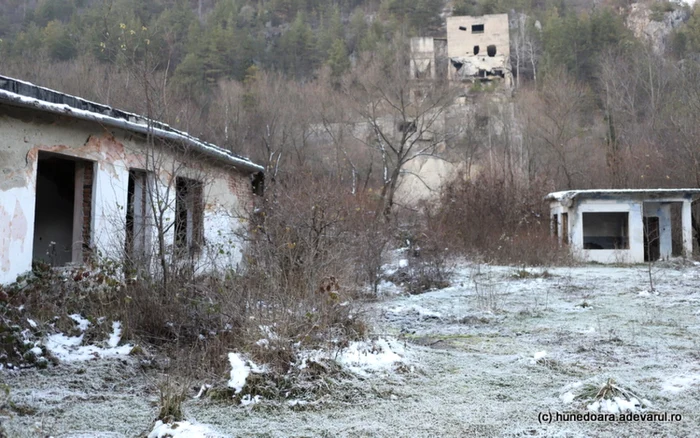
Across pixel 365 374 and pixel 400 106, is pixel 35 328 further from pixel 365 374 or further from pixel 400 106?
pixel 400 106

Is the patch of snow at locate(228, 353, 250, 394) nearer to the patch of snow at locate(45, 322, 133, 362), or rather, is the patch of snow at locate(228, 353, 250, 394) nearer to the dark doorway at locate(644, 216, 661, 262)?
the patch of snow at locate(45, 322, 133, 362)

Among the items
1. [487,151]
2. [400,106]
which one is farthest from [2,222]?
[487,151]

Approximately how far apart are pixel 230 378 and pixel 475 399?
1944mm

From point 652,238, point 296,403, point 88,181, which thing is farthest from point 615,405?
point 652,238

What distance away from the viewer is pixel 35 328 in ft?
18.5

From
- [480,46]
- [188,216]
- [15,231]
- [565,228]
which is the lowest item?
[15,231]

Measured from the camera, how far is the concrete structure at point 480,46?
48.4 meters

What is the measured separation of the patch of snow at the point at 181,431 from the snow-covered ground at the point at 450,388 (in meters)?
0.03

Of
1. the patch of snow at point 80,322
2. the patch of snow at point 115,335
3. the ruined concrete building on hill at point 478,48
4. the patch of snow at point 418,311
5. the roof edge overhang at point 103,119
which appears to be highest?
the ruined concrete building on hill at point 478,48

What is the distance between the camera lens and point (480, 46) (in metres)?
48.9

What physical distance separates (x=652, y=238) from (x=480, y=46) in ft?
104

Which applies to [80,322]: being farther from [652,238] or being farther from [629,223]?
[652,238]

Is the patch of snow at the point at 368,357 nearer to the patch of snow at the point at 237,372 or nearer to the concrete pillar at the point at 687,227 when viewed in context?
the patch of snow at the point at 237,372

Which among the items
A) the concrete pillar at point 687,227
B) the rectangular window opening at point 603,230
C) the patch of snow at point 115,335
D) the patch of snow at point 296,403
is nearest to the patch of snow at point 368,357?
the patch of snow at point 296,403
